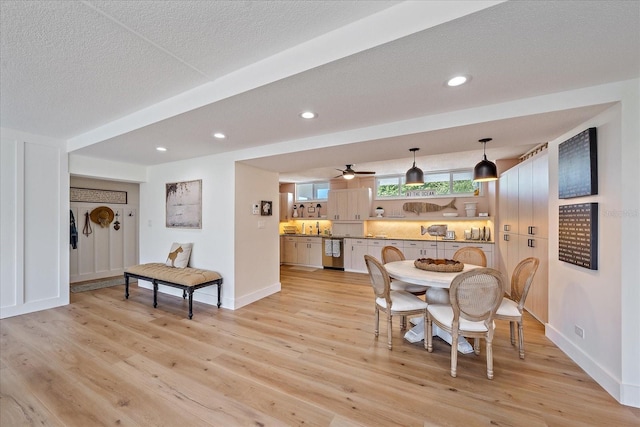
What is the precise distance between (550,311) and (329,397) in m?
2.78

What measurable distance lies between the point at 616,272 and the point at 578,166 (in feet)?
3.21

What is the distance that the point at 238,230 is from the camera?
13.4ft

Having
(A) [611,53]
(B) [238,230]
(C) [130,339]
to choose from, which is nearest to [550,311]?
(A) [611,53]

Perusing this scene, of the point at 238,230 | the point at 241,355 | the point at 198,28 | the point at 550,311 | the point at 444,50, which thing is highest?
the point at 198,28

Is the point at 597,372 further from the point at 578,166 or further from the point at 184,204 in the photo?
the point at 184,204

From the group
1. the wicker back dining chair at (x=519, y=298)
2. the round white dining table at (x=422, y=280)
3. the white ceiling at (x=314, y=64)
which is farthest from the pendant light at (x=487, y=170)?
the round white dining table at (x=422, y=280)

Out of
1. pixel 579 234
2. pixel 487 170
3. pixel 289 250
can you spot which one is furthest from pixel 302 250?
pixel 579 234

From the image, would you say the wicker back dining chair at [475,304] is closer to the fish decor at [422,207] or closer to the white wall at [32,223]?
the fish decor at [422,207]

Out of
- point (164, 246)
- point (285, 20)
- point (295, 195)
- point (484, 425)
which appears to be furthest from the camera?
point (295, 195)

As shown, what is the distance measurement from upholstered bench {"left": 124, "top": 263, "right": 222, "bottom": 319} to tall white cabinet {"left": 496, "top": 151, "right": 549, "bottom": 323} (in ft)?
14.7

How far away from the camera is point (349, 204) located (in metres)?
7.14

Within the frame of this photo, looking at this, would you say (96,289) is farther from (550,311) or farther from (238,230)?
(550,311)

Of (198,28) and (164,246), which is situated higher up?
(198,28)

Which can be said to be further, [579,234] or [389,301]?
[389,301]
